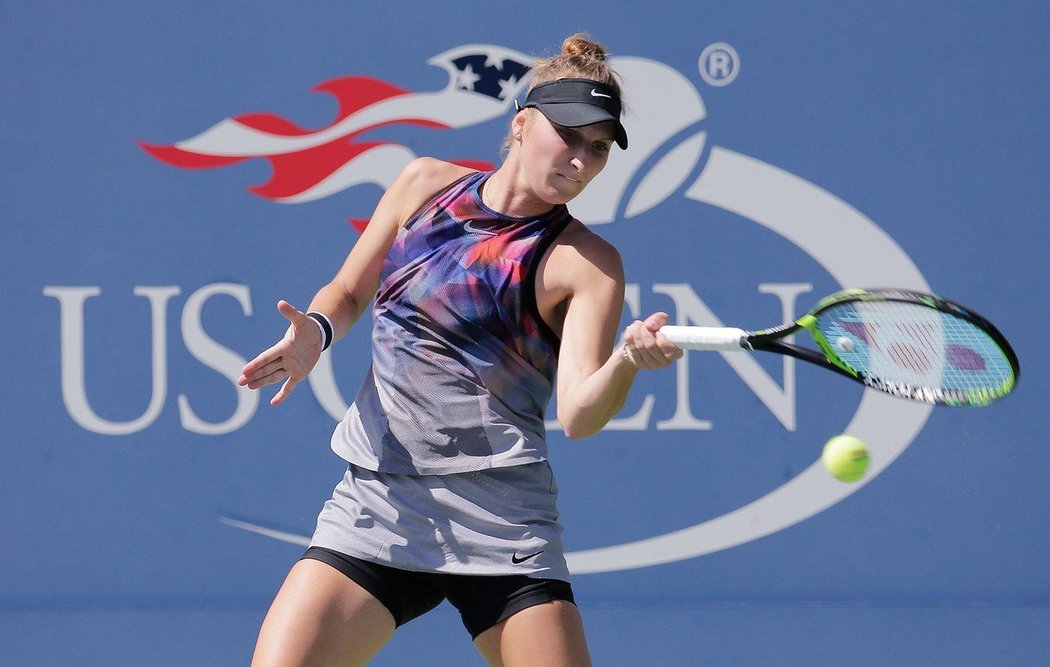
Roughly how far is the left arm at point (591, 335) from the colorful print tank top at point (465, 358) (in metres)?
0.05

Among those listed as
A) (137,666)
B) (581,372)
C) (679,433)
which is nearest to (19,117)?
(137,666)

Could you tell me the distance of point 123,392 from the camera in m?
4.32

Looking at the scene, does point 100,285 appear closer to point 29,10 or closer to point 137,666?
point 29,10

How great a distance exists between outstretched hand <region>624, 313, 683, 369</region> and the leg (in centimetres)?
54

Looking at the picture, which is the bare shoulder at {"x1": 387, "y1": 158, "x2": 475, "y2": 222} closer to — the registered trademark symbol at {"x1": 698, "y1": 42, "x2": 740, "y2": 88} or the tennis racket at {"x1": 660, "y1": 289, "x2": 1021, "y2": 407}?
the tennis racket at {"x1": 660, "y1": 289, "x2": 1021, "y2": 407}

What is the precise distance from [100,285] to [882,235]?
8.11 ft

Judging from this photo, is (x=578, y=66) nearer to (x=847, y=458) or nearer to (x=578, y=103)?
(x=578, y=103)

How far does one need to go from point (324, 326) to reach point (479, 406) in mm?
371

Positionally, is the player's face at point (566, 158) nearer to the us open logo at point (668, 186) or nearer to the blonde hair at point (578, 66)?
the blonde hair at point (578, 66)

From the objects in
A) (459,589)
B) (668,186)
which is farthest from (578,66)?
(668,186)

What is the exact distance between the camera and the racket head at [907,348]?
2.32m

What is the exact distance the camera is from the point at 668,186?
13.8ft

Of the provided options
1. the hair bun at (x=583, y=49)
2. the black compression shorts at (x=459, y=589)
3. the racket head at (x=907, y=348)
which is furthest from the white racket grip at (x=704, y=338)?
the hair bun at (x=583, y=49)

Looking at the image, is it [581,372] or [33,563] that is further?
[33,563]
